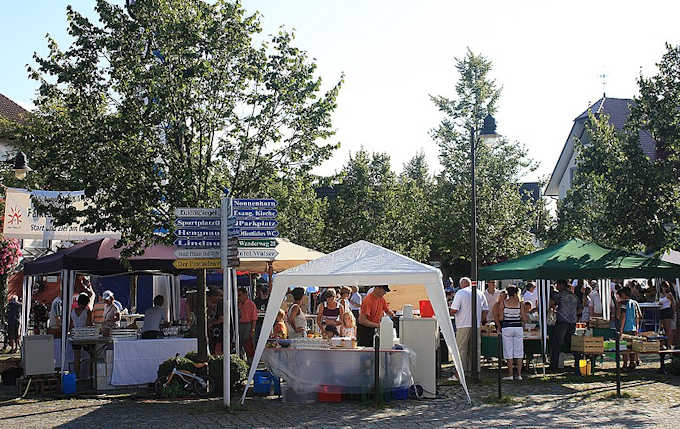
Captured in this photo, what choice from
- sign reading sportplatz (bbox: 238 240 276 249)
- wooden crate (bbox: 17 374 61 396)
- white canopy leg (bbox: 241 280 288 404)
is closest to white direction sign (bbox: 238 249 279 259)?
sign reading sportplatz (bbox: 238 240 276 249)

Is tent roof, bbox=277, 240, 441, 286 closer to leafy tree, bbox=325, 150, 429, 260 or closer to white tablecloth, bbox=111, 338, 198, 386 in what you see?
white tablecloth, bbox=111, 338, 198, 386

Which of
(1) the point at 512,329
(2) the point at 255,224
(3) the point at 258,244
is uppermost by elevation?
(2) the point at 255,224

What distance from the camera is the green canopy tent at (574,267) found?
1670 centimetres

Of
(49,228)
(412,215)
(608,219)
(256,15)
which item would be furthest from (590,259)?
(412,215)

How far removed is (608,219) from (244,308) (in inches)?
317

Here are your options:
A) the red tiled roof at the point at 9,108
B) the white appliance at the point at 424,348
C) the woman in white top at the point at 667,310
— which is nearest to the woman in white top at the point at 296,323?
the white appliance at the point at 424,348

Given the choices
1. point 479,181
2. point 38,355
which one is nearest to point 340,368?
point 38,355

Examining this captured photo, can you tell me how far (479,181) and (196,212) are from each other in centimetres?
→ 1977

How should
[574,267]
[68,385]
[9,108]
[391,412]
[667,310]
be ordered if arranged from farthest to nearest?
[9,108]
[667,310]
[574,267]
[68,385]
[391,412]

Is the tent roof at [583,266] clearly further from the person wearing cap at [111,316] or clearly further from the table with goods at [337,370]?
the person wearing cap at [111,316]

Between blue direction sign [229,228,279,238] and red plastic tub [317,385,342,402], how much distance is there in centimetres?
267

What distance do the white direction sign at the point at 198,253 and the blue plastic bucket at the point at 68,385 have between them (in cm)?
384

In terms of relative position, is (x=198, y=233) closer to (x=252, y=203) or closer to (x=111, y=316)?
(x=252, y=203)

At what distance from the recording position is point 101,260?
49.8ft
